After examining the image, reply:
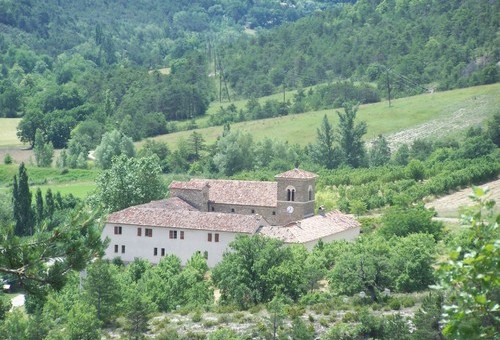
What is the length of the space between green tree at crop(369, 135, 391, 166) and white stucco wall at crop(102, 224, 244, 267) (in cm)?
3771

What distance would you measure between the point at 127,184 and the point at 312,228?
14.2m

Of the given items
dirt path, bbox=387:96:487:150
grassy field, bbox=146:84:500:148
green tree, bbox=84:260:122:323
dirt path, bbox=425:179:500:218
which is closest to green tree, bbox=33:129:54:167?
grassy field, bbox=146:84:500:148

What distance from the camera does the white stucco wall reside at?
62.2m

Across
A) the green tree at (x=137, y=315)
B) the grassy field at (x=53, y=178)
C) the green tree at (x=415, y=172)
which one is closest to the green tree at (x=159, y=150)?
the grassy field at (x=53, y=178)

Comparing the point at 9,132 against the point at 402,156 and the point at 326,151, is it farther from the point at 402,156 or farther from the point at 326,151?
the point at 402,156

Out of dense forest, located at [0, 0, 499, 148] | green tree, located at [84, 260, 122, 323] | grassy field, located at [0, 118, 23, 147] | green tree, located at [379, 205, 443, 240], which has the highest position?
dense forest, located at [0, 0, 499, 148]

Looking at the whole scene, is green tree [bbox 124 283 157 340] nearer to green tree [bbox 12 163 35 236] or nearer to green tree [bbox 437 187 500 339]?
green tree [bbox 12 163 35 236]

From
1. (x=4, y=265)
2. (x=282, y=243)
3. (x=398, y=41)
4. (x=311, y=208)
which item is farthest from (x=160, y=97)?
(x=4, y=265)

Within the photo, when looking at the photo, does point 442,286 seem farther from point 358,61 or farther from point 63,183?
point 358,61

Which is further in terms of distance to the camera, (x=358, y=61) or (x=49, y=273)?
(x=358, y=61)

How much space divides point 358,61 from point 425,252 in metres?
94.9

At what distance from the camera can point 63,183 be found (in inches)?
3829

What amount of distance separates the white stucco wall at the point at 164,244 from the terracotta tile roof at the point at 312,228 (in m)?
2.39

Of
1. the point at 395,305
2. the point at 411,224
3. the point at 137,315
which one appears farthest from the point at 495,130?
the point at 137,315
